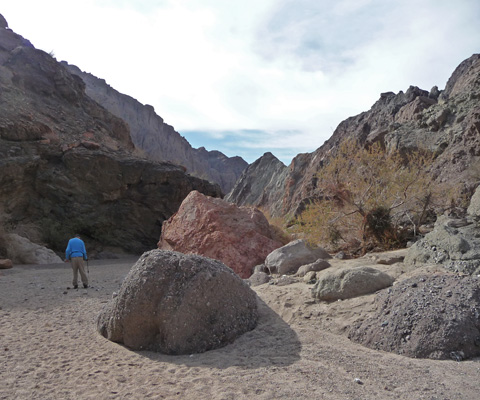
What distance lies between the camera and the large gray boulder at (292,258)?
7.11m

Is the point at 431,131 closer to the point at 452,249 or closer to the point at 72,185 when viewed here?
the point at 452,249

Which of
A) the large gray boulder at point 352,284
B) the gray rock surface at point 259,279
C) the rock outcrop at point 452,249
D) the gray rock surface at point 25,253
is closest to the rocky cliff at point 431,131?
the gray rock surface at point 259,279

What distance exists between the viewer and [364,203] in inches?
355

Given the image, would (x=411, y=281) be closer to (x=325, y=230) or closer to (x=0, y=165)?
(x=325, y=230)

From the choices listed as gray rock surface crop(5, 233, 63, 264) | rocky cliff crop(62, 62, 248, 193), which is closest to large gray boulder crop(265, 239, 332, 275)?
gray rock surface crop(5, 233, 63, 264)

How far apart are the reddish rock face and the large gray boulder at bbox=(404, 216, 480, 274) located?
4.47 meters

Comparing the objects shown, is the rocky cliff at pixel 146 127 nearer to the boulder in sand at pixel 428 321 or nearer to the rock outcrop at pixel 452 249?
the rock outcrop at pixel 452 249

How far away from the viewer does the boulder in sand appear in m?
3.27

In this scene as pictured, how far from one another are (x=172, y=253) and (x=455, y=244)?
3971 millimetres

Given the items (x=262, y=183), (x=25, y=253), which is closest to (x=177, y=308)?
(x=25, y=253)

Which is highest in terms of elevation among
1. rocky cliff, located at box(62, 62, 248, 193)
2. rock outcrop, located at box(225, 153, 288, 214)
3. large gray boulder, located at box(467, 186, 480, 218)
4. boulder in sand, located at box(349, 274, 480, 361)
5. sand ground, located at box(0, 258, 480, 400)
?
rocky cliff, located at box(62, 62, 248, 193)

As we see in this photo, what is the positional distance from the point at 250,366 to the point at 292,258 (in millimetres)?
4041

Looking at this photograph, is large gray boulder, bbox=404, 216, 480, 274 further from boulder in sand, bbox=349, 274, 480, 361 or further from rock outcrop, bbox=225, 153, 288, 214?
rock outcrop, bbox=225, 153, 288, 214

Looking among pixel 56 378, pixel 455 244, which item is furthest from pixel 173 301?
pixel 455 244
